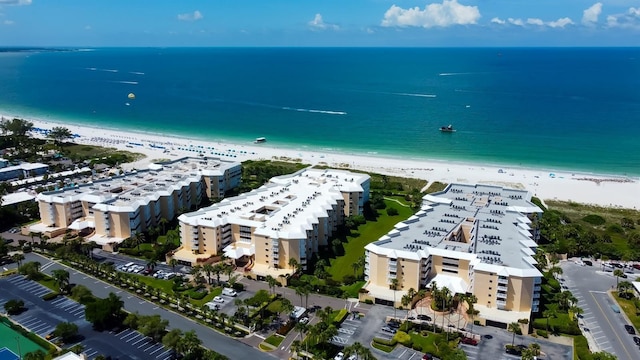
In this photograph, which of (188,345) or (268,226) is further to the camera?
(268,226)

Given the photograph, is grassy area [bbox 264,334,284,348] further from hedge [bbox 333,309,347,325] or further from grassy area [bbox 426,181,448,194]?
grassy area [bbox 426,181,448,194]

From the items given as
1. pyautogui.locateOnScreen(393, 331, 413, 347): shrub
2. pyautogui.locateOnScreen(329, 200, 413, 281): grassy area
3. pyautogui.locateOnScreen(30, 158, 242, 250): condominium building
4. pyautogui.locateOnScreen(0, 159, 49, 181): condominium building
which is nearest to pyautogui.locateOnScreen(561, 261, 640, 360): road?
pyautogui.locateOnScreen(393, 331, 413, 347): shrub

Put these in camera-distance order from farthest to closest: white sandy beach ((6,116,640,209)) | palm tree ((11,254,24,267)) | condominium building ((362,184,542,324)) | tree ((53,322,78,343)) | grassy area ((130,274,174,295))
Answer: white sandy beach ((6,116,640,209)) → palm tree ((11,254,24,267)) → grassy area ((130,274,174,295)) → condominium building ((362,184,542,324)) → tree ((53,322,78,343))

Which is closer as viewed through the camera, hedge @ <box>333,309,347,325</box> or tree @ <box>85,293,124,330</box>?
tree @ <box>85,293,124,330</box>

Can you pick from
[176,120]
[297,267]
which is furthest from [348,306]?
[176,120]

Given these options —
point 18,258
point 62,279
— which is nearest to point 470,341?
point 62,279

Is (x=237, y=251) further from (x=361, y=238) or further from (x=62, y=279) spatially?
(x=62, y=279)

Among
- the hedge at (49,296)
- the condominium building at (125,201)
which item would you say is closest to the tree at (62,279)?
the hedge at (49,296)
